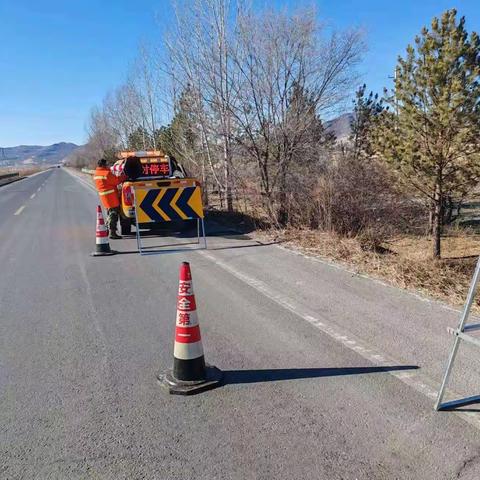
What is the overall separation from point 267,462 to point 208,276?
4.56 m

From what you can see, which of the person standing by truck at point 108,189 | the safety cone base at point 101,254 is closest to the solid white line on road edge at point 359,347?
the safety cone base at point 101,254

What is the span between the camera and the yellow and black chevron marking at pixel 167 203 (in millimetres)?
8961

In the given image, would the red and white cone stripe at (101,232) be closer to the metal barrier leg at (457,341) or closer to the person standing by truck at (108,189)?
the person standing by truck at (108,189)

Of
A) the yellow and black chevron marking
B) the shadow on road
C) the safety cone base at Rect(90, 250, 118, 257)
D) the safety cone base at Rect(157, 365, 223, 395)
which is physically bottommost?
the shadow on road

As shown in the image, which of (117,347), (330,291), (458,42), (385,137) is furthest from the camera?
(385,137)

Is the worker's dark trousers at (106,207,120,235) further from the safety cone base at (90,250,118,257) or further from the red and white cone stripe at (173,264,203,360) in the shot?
the red and white cone stripe at (173,264,203,360)

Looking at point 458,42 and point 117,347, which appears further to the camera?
point 458,42

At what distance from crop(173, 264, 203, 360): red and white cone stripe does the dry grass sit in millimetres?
3434

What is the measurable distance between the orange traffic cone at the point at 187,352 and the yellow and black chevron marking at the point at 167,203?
18.4 feet

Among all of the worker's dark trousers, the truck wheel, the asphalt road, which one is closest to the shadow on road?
the asphalt road

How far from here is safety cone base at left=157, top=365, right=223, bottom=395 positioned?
3.40 meters

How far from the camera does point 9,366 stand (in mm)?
3932

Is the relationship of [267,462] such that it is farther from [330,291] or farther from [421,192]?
[421,192]

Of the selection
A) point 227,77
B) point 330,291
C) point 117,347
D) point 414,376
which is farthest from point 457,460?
point 227,77
